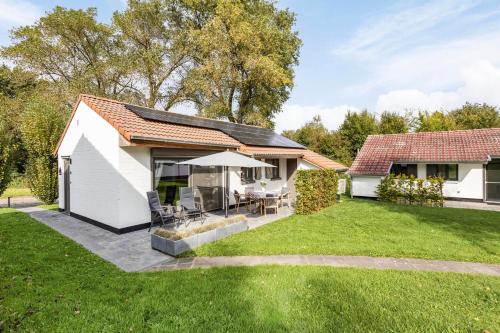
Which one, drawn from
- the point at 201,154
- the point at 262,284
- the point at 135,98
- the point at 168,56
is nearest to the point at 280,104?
the point at 168,56

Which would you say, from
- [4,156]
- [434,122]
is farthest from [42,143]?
[434,122]

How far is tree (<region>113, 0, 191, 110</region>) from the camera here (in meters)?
25.8

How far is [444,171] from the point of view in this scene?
16828mm

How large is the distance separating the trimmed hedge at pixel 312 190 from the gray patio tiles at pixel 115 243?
6.72 m

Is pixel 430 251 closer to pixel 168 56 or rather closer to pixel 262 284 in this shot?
pixel 262 284

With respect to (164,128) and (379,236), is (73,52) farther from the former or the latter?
(379,236)

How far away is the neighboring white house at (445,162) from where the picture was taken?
15695 millimetres

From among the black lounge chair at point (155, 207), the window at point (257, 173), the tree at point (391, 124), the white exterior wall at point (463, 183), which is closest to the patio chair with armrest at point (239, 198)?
the window at point (257, 173)

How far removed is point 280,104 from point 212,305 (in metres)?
27.0

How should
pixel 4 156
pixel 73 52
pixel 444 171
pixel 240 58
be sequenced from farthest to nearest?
pixel 73 52, pixel 240 58, pixel 444 171, pixel 4 156

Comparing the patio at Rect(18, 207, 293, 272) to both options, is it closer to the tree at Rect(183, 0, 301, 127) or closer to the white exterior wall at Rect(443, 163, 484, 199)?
the white exterior wall at Rect(443, 163, 484, 199)

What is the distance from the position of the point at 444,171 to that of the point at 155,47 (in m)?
27.0

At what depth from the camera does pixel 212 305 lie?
4406mm

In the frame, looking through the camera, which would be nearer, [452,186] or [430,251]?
[430,251]
